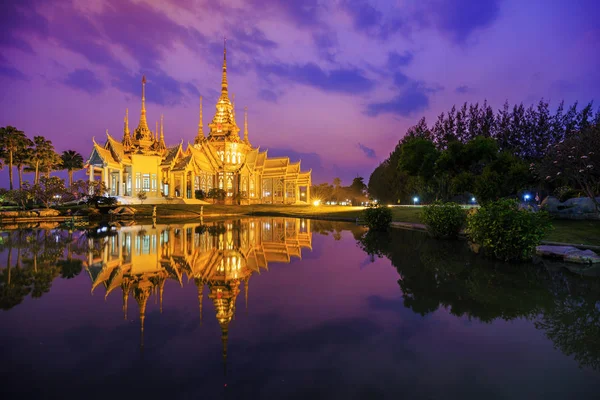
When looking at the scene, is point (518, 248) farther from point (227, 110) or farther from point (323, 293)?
point (227, 110)

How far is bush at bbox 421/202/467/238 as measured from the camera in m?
15.3

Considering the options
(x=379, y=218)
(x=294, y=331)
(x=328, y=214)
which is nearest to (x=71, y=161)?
(x=328, y=214)

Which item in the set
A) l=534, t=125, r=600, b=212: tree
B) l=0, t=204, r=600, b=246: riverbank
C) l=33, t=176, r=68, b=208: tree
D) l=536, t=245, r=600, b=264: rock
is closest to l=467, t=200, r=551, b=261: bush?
l=536, t=245, r=600, b=264: rock

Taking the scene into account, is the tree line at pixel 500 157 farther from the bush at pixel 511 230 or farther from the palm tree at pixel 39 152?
the palm tree at pixel 39 152

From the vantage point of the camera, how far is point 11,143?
125 ft

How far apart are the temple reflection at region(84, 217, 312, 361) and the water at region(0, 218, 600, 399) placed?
0.06 meters

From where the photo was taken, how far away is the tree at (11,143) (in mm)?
37656

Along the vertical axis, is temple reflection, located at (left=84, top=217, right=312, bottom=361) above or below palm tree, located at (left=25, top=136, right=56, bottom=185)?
below

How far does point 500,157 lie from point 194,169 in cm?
3240

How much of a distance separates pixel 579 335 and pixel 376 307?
2996 mm

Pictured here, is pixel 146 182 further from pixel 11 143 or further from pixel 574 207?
pixel 574 207

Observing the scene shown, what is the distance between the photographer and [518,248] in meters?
9.97

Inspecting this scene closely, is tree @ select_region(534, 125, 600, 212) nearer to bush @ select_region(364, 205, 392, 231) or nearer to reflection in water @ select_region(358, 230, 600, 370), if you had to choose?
bush @ select_region(364, 205, 392, 231)

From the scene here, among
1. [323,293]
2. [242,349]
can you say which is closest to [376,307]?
[323,293]
